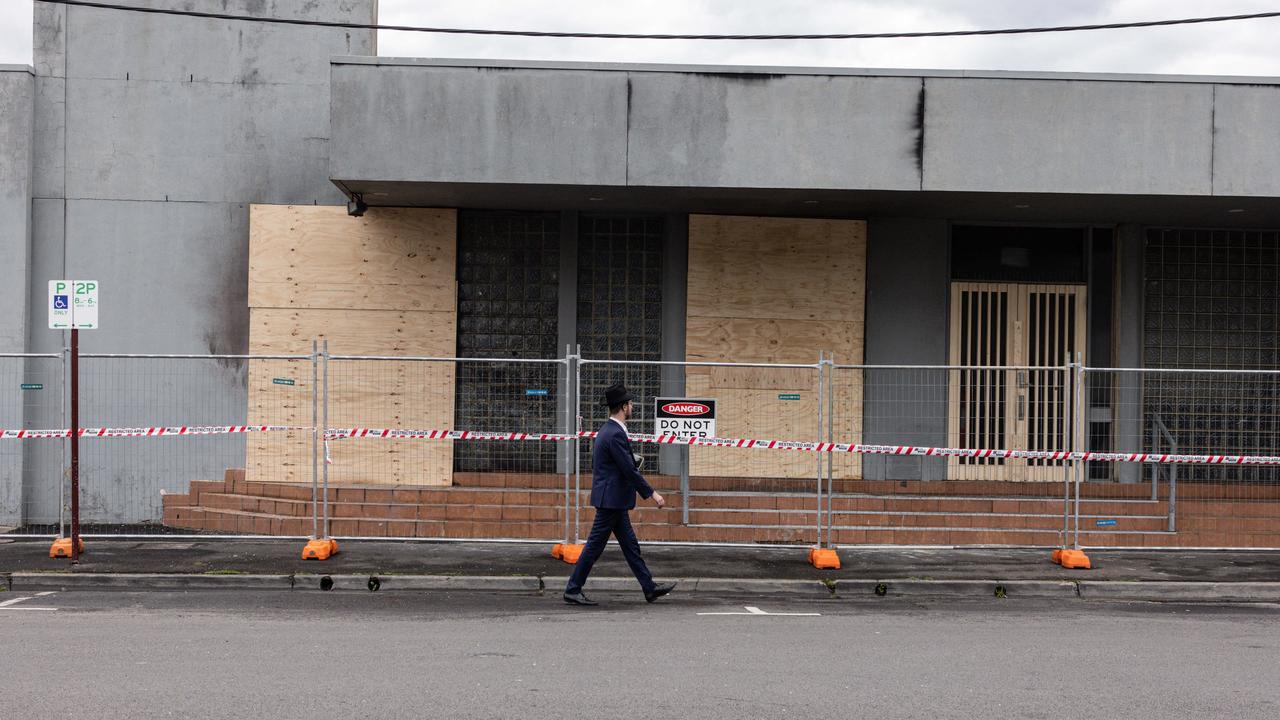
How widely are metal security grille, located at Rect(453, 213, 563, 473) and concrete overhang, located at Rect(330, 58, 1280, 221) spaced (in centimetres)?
216

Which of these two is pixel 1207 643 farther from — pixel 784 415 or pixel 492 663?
pixel 784 415

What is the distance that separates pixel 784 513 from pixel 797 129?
435 centimetres

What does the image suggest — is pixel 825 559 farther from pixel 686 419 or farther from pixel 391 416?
pixel 391 416

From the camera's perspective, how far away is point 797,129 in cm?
1302

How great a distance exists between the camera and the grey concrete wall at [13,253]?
14.6 metres

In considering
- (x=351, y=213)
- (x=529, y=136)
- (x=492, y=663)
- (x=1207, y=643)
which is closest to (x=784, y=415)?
(x=529, y=136)

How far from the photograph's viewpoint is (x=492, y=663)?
7477 millimetres

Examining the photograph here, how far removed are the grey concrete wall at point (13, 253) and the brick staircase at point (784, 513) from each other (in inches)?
85.1

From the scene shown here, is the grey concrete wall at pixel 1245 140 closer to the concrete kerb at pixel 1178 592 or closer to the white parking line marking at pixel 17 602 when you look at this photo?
the concrete kerb at pixel 1178 592

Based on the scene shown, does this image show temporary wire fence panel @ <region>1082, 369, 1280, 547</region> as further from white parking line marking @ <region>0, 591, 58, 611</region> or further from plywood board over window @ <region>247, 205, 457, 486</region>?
white parking line marking @ <region>0, 591, 58, 611</region>

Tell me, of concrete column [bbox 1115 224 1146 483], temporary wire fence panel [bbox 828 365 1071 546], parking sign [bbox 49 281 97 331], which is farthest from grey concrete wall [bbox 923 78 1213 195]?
parking sign [bbox 49 281 97 331]

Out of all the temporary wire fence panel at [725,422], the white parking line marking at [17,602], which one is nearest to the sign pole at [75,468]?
the white parking line marking at [17,602]

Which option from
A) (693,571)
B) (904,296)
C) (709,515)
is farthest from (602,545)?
(904,296)

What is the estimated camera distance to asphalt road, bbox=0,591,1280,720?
6477 mm
